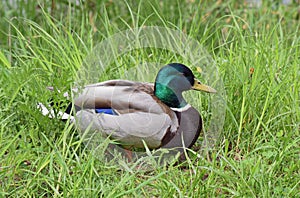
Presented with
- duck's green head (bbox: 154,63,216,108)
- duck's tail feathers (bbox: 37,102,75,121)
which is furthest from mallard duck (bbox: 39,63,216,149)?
duck's tail feathers (bbox: 37,102,75,121)

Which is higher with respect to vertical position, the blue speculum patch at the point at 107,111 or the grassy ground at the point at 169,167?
the blue speculum patch at the point at 107,111

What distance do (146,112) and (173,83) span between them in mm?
194

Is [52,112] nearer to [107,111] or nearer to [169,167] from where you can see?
[107,111]

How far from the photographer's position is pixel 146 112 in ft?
10.1

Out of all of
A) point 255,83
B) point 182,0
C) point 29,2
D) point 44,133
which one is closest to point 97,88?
point 44,133

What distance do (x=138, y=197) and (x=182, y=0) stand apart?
2.60 m

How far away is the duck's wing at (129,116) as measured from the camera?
3057 mm

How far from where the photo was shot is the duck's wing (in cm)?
306

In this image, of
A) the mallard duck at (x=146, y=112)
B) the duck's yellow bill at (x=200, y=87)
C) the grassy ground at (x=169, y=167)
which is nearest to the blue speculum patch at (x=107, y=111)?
the mallard duck at (x=146, y=112)

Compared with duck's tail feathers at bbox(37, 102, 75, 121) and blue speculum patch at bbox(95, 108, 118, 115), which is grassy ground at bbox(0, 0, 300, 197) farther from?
blue speculum patch at bbox(95, 108, 118, 115)

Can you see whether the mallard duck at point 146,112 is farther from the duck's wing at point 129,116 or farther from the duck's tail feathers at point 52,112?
the duck's tail feathers at point 52,112

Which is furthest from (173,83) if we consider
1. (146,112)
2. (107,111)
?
(107,111)

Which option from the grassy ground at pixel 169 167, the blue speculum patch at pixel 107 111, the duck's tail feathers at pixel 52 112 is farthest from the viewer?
the duck's tail feathers at pixel 52 112

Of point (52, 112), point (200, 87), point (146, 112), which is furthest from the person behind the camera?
point (52, 112)
